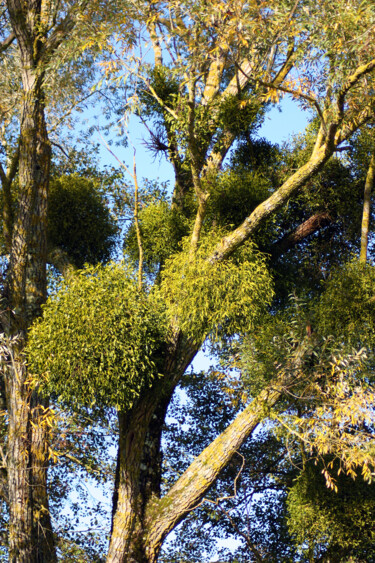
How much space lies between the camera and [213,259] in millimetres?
11062

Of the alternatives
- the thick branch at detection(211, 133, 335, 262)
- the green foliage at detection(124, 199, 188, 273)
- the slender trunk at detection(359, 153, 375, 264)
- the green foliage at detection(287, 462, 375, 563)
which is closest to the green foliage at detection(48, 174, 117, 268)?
the green foliage at detection(124, 199, 188, 273)

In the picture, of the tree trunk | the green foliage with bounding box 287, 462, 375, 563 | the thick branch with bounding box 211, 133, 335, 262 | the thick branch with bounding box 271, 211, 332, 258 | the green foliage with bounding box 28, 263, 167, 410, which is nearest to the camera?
the green foliage with bounding box 28, 263, 167, 410

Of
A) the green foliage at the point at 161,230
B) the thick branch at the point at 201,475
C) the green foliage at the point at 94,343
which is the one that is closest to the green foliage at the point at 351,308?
the thick branch at the point at 201,475

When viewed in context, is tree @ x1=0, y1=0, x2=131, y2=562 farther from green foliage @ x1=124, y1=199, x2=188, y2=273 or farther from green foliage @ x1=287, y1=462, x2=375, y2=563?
green foliage @ x1=287, y1=462, x2=375, y2=563

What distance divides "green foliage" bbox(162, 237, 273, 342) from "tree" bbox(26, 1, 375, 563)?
17 mm

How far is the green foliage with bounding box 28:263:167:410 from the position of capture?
390 inches

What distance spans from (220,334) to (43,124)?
4518mm

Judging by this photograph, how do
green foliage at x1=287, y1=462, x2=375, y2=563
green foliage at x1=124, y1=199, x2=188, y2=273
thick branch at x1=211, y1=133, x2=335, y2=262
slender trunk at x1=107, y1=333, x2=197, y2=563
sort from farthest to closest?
green foliage at x1=124, y1=199, x2=188, y2=273 < green foliage at x1=287, y1=462, x2=375, y2=563 < thick branch at x1=211, y1=133, x2=335, y2=262 < slender trunk at x1=107, y1=333, x2=197, y2=563

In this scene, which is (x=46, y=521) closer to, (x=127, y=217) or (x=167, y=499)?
(x=167, y=499)

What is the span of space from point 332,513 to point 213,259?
176 inches

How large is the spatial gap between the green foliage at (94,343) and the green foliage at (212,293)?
699mm

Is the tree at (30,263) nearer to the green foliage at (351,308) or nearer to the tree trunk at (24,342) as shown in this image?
the tree trunk at (24,342)

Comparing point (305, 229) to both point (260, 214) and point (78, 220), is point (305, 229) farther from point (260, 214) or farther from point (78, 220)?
point (78, 220)

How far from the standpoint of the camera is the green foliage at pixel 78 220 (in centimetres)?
1384
